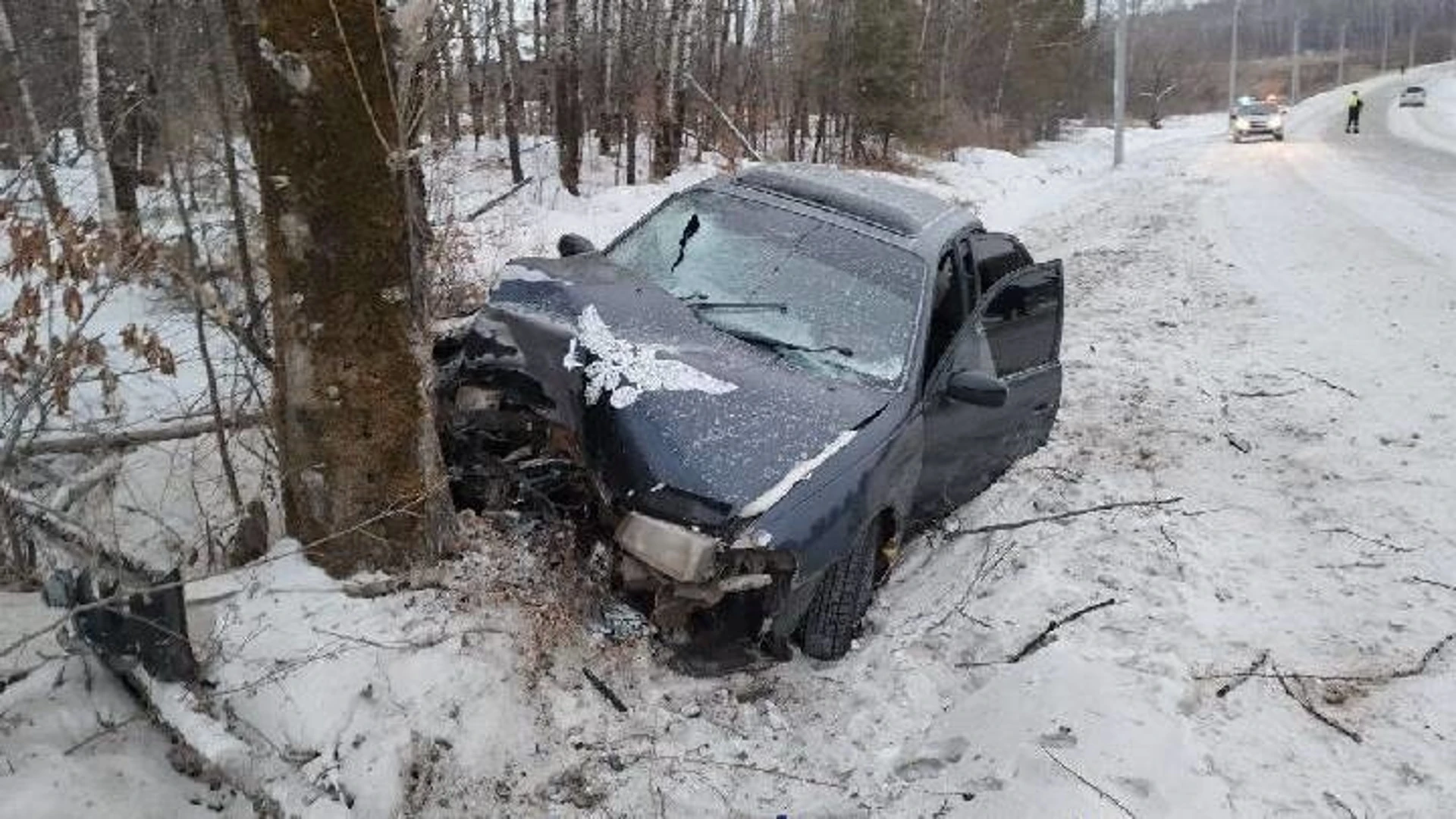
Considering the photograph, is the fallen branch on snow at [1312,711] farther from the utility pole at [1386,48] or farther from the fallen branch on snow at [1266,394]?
the utility pole at [1386,48]

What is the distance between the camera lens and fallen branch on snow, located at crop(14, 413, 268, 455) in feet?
17.0

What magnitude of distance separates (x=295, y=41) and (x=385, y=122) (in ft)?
1.12

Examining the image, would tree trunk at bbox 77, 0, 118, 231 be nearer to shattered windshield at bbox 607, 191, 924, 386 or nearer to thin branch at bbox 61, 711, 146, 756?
shattered windshield at bbox 607, 191, 924, 386

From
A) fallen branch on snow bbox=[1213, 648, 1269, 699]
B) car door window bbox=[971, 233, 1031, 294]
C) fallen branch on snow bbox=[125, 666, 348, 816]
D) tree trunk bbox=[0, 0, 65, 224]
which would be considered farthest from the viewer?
tree trunk bbox=[0, 0, 65, 224]

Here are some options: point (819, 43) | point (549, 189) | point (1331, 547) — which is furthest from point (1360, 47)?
point (1331, 547)

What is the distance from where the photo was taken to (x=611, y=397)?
12.7 feet

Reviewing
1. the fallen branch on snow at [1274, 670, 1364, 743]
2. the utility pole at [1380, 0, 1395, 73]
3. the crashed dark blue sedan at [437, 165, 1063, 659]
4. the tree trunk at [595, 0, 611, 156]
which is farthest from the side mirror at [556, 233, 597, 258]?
the utility pole at [1380, 0, 1395, 73]

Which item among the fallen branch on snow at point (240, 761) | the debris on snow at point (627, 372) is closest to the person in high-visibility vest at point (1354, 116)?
the debris on snow at point (627, 372)

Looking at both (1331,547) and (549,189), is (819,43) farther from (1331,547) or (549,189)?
(1331,547)

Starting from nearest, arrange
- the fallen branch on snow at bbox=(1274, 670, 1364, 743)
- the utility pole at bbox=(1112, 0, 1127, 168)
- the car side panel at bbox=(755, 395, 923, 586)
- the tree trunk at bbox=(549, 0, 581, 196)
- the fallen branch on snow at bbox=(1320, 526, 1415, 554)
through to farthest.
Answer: the car side panel at bbox=(755, 395, 923, 586), the fallen branch on snow at bbox=(1274, 670, 1364, 743), the fallen branch on snow at bbox=(1320, 526, 1415, 554), the tree trunk at bbox=(549, 0, 581, 196), the utility pole at bbox=(1112, 0, 1127, 168)

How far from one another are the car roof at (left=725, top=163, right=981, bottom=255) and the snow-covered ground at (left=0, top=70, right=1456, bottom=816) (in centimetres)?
148

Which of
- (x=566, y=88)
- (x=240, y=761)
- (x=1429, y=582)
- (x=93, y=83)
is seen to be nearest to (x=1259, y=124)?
(x=566, y=88)

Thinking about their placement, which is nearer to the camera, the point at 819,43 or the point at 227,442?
the point at 227,442

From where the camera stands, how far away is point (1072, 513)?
5605 mm
